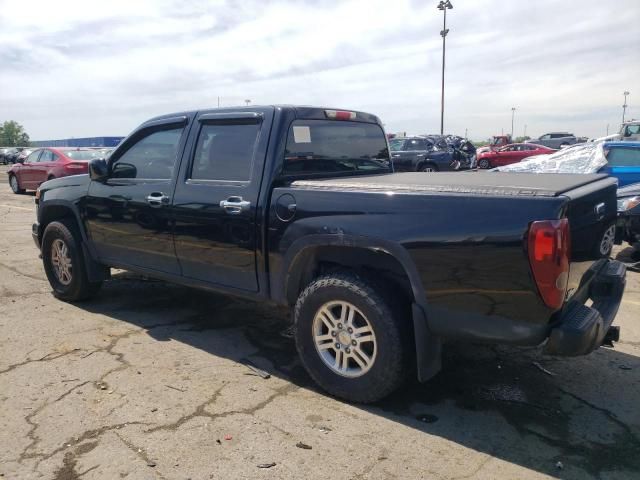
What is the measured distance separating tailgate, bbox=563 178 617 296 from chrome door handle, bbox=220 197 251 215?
202 centimetres

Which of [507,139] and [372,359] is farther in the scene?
[507,139]

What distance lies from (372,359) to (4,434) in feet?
7.01

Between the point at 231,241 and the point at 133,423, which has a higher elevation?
the point at 231,241

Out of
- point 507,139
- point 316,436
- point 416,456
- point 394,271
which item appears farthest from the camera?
point 507,139

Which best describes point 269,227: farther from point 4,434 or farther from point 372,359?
point 4,434

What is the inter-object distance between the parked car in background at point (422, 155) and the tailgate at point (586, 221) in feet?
54.7

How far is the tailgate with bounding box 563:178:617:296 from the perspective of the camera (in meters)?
2.85

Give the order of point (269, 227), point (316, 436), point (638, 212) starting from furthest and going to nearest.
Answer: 1. point (638, 212)
2. point (269, 227)
3. point (316, 436)

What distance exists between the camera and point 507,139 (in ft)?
120

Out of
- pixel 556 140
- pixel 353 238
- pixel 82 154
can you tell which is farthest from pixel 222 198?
pixel 556 140

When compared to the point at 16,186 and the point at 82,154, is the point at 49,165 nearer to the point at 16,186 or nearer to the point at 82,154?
the point at 82,154

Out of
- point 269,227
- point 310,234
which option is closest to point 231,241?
point 269,227

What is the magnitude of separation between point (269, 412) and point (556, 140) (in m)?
43.5

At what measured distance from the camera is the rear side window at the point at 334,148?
392 cm
